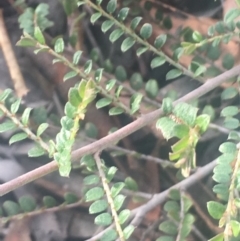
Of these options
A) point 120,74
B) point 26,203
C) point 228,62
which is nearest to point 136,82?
point 120,74

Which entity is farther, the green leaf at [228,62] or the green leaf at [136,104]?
the green leaf at [228,62]

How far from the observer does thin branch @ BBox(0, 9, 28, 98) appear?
2.21 ft

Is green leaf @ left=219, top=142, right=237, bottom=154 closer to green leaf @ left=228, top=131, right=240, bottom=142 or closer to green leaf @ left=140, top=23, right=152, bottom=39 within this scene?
green leaf @ left=228, top=131, right=240, bottom=142

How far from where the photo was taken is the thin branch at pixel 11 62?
674 millimetres

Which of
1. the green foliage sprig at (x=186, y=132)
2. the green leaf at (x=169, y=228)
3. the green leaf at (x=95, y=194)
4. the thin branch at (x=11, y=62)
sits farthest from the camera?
Result: the thin branch at (x=11, y=62)

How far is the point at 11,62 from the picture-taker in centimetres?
69

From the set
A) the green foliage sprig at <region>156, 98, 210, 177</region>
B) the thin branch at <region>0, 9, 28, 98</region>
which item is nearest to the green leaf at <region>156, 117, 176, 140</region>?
the green foliage sprig at <region>156, 98, 210, 177</region>

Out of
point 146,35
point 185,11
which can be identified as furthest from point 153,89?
point 185,11

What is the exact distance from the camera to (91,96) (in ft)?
1.15

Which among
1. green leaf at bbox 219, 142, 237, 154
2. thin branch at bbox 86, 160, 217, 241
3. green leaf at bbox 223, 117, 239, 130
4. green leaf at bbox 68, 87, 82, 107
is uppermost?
green leaf at bbox 68, 87, 82, 107

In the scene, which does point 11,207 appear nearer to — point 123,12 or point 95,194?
point 95,194

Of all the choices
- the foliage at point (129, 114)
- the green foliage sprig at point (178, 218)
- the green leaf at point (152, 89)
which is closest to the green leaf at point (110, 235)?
the foliage at point (129, 114)

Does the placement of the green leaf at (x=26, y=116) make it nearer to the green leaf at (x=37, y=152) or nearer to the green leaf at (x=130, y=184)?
the green leaf at (x=37, y=152)

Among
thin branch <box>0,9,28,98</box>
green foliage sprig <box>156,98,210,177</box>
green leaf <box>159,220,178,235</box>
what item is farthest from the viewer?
thin branch <box>0,9,28,98</box>
